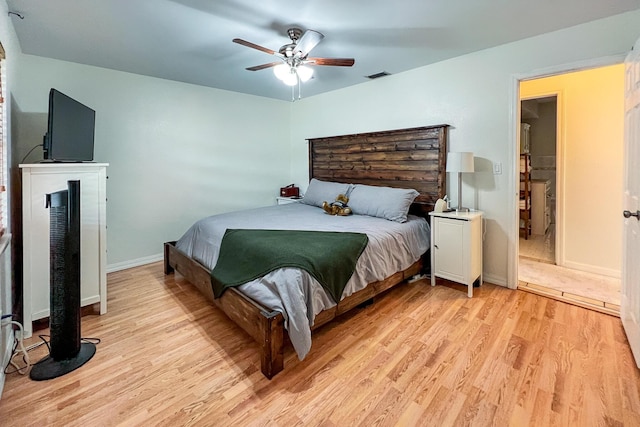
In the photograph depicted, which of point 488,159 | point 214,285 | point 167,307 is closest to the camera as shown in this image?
point 214,285

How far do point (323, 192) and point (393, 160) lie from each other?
0.97 m

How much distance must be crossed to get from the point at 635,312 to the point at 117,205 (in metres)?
4.71

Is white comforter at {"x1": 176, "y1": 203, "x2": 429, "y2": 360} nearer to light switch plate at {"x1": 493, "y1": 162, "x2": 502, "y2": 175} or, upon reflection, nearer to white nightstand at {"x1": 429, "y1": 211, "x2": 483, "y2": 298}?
white nightstand at {"x1": 429, "y1": 211, "x2": 483, "y2": 298}

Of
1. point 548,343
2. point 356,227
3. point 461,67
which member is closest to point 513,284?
point 548,343

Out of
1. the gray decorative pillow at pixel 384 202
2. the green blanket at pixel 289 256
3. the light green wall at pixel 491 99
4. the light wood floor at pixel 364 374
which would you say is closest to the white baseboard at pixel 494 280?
the light green wall at pixel 491 99

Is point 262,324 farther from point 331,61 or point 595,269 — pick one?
point 595,269

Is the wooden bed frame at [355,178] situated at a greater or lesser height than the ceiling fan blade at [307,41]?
lesser

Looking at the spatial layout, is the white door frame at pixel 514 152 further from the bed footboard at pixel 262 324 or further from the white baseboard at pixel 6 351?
the white baseboard at pixel 6 351

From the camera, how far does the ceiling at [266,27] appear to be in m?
2.18

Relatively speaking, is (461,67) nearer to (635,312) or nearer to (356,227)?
(356,227)

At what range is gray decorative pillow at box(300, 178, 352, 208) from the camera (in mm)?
3910

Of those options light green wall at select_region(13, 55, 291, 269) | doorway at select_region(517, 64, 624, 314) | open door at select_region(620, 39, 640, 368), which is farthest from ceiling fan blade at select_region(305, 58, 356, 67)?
light green wall at select_region(13, 55, 291, 269)

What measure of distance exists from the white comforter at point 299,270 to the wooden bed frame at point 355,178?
80mm

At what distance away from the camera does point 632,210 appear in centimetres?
201
